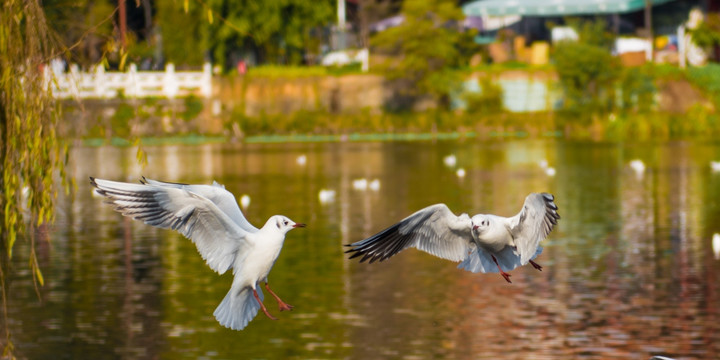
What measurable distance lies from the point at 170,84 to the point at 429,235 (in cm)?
6643

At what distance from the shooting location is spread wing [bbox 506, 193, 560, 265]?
384 inches

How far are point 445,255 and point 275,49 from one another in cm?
6834

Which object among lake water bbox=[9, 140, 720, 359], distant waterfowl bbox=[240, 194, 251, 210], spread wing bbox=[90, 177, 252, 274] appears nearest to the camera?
spread wing bbox=[90, 177, 252, 274]

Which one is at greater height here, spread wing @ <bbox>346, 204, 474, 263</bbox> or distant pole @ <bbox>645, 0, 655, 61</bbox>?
distant pole @ <bbox>645, 0, 655, 61</bbox>

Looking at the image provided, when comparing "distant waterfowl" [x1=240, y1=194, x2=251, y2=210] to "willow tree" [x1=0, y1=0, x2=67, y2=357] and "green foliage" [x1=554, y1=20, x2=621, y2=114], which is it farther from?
"green foliage" [x1=554, y1=20, x2=621, y2=114]

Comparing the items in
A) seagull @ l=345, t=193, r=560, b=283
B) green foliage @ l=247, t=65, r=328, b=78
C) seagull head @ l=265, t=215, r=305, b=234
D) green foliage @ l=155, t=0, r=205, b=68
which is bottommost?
seagull @ l=345, t=193, r=560, b=283

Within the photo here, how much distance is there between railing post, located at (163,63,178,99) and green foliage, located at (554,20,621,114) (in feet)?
66.3

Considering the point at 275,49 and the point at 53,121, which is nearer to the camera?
the point at 53,121

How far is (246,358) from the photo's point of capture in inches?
733

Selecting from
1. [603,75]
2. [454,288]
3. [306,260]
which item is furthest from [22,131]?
[603,75]

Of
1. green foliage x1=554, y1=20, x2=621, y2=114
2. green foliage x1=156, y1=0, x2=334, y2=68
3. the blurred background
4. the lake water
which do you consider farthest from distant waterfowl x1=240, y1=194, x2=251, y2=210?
green foliage x1=554, y1=20, x2=621, y2=114

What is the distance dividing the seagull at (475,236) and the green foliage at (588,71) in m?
62.2

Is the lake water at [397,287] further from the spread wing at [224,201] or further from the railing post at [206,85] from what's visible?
the railing post at [206,85]

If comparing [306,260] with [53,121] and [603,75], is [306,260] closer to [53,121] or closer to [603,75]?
[53,121]
